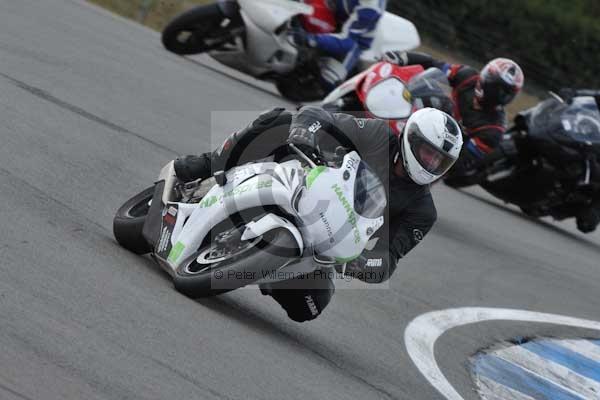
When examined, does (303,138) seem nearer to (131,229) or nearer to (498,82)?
(131,229)

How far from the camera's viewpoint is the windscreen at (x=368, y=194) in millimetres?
6715

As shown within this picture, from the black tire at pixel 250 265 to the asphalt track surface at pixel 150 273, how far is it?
17cm

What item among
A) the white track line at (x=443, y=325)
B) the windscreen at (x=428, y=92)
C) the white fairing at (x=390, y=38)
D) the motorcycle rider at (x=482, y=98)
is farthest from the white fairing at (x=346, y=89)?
the white fairing at (x=390, y=38)

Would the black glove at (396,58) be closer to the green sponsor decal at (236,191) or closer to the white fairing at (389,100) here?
the white fairing at (389,100)

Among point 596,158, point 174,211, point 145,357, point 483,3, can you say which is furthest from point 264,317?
point 483,3

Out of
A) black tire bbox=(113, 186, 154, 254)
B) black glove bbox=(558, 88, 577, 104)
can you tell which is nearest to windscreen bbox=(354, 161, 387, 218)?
black tire bbox=(113, 186, 154, 254)

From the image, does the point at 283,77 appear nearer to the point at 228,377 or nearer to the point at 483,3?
the point at 228,377

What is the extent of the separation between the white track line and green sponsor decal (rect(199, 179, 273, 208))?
1.65 metres

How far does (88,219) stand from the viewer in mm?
7668

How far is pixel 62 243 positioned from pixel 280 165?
1.28 m

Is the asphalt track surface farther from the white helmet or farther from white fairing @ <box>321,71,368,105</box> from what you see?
white fairing @ <box>321,71,368,105</box>

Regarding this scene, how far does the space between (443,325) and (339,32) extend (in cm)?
688

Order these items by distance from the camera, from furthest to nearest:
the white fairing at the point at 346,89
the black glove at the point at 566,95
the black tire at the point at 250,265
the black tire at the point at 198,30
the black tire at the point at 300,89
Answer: the black tire at the point at 300,89 < the black glove at the point at 566,95 < the black tire at the point at 198,30 < the white fairing at the point at 346,89 < the black tire at the point at 250,265

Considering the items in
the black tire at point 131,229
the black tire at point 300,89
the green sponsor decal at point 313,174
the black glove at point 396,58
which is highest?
the green sponsor decal at point 313,174
